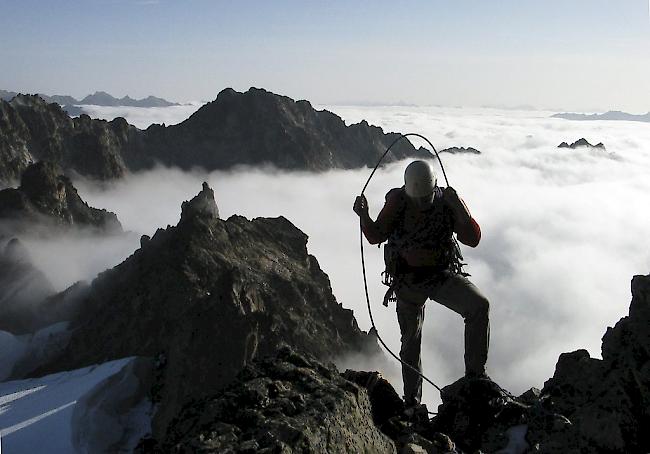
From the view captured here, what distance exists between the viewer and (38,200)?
324ft

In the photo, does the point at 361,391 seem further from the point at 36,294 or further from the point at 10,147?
the point at 10,147

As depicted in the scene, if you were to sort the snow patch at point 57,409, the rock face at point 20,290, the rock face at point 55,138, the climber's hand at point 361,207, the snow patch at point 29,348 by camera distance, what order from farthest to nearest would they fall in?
the rock face at point 55,138
the rock face at point 20,290
the snow patch at point 29,348
the snow patch at point 57,409
the climber's hand at point 361,207

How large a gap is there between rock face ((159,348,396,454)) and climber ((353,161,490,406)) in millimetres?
2448

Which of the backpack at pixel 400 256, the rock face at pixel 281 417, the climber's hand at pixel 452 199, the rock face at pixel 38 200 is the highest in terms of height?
the climber's hand at pixel 452 199

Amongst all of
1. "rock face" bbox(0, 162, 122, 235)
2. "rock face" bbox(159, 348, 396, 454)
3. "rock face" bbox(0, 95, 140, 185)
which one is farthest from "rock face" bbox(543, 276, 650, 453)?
"rock face" bbox(0, 95, 140, 185)

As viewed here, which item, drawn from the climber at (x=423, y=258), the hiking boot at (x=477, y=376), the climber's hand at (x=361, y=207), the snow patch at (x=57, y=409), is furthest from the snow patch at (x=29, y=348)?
the hiking boot at (x=477, y=376)

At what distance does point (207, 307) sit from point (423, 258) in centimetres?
3669

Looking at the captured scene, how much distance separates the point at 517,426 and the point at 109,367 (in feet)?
177

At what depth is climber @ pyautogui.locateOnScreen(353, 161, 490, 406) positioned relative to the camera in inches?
330

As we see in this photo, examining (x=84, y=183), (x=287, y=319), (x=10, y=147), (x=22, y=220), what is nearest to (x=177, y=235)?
(x=287, y=319)

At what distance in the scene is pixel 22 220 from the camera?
317 ft

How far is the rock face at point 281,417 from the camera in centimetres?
531

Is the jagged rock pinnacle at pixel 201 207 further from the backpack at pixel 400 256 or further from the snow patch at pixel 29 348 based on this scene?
the backpack at pixel 400 256

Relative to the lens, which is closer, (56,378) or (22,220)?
(56,378)
